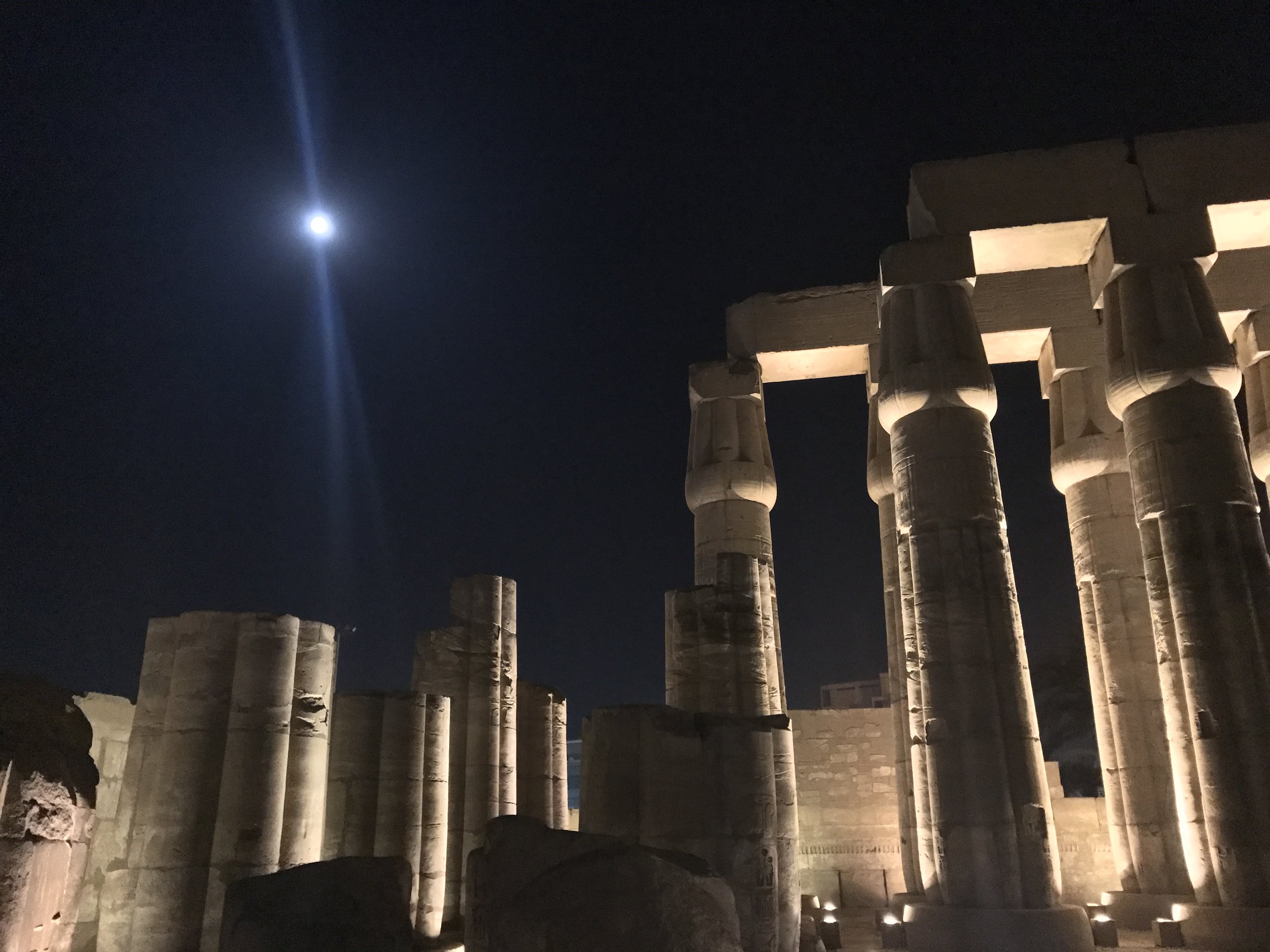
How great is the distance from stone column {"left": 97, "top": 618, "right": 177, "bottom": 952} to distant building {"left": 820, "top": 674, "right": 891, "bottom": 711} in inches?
1299

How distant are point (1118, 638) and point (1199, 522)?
14.6ft

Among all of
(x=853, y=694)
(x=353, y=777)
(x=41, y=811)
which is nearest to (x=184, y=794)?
(x=353, y=777)

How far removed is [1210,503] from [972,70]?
18.0 meters

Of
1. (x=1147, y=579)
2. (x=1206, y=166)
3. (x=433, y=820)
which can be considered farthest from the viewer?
(x=1206, y=166)

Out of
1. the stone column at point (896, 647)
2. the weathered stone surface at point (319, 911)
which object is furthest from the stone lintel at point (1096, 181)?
the weathered stone surface at point (319, 911)

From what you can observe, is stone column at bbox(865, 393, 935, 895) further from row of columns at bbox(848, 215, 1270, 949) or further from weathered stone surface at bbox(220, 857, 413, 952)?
weathered stone surface at bbox(220, 857, 413, 952)

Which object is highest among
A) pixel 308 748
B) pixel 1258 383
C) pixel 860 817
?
pixel 1258 383

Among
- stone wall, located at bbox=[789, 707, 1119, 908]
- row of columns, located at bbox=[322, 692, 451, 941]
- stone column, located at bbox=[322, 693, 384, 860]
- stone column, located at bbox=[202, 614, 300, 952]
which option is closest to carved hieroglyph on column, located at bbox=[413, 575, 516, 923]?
row of columns, located at bbox=[322, 692, 451, 941]

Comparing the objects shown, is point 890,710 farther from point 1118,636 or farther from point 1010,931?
point 1010,931

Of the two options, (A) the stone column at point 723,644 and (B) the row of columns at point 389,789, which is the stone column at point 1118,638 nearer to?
(A) the stone column at point 723,644

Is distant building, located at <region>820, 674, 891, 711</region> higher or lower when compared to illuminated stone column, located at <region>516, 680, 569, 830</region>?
higher

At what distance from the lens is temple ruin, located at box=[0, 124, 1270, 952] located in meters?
7.46

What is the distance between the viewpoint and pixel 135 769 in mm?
8211

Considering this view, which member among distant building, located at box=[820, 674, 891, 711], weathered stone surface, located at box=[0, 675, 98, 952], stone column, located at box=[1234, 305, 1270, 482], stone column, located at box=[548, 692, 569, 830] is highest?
stone column, located at box=[1234, 305, 1270, 482]
